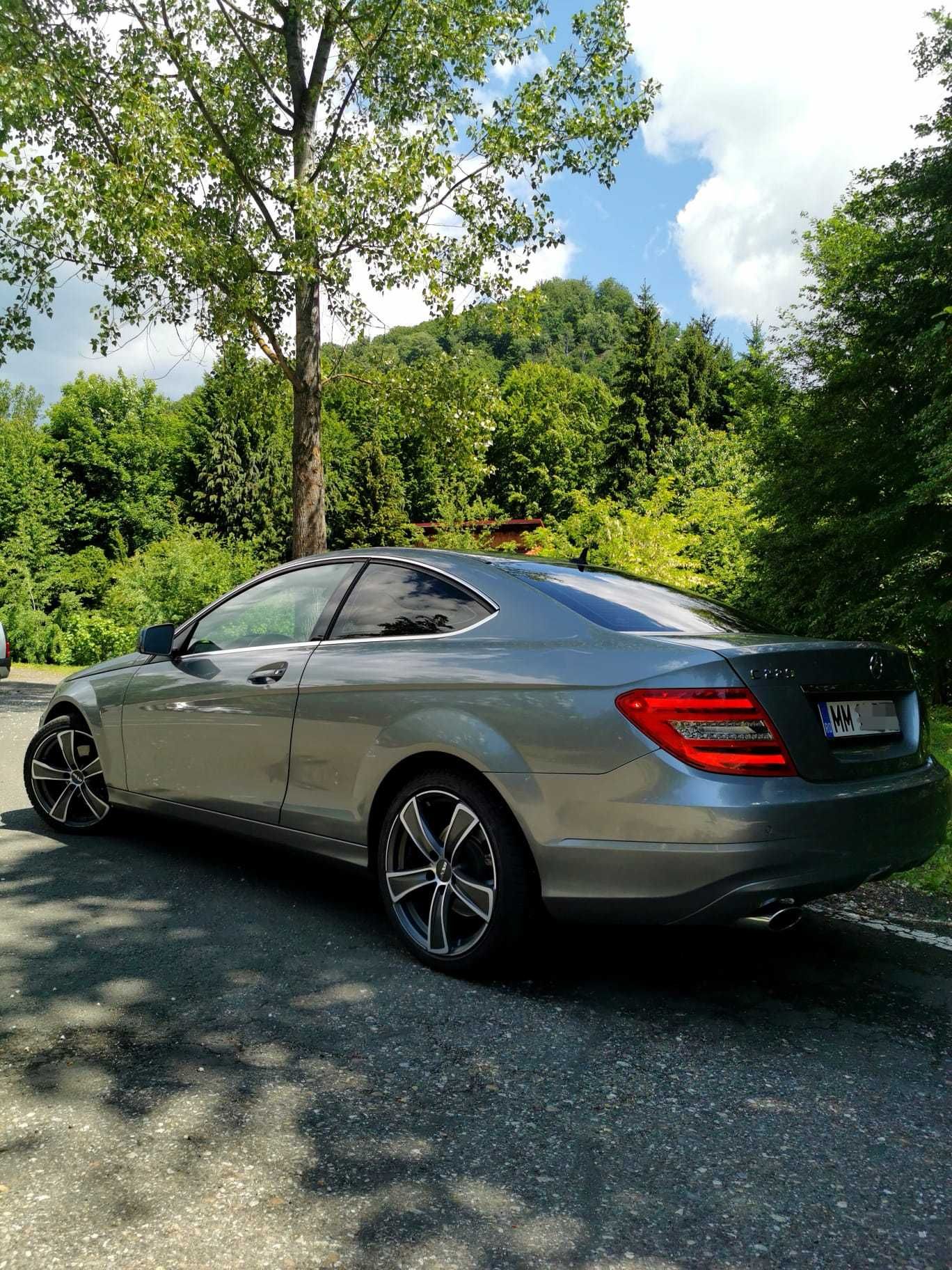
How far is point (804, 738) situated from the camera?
336 centimetres

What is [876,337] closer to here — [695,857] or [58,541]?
[695,857]

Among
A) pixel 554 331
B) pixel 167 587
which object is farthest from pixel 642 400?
pixel 554 331

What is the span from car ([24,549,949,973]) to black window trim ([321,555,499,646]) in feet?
0.03

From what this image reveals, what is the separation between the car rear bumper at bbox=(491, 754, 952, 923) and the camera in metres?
Result: 3.21

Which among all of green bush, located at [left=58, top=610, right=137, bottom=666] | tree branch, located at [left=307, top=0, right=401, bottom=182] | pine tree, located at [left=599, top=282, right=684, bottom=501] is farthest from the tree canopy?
pine tree, located at [left=599, top=282, right=684, bottom=501]

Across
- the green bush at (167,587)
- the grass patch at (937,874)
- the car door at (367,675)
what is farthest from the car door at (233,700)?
the green bush at (167,587)

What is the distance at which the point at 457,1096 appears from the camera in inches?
112

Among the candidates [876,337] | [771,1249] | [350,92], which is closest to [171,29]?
[350,92]

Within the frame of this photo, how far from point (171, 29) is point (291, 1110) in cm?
1637

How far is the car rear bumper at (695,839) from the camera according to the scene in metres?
3.21

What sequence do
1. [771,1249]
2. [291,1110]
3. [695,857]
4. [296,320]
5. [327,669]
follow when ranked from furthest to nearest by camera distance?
[296,320] < [327,669] < [695,857] < [291,1110] < [771,1249]

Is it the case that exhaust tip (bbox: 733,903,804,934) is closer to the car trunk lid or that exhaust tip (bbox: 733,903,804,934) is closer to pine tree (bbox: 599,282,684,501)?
the car trunk lid

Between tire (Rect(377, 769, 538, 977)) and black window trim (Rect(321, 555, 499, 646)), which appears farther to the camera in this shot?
black window trim (Rect(321, 555, 499, 646))

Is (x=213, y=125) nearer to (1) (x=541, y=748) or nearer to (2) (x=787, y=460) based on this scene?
(2) (x=787, y=460)
